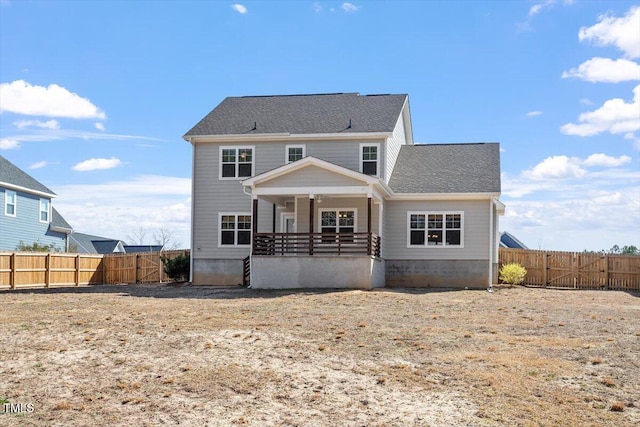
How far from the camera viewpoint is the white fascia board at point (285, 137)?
90.5 ft

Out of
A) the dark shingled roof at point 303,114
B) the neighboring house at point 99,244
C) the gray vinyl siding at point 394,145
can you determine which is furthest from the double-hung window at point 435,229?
the neighboring house at point 99,244

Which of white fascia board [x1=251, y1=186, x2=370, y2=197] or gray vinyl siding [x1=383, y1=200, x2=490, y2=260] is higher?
white fascia board [x1=251, y1=186, x2=370, y2=197]

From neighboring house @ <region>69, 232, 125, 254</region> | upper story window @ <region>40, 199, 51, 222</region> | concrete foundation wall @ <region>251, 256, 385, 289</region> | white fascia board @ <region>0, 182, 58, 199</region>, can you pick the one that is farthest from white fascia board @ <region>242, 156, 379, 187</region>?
neighboring house @ <region>69, 232, 125, 254</region>

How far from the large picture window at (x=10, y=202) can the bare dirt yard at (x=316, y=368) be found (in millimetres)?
19992

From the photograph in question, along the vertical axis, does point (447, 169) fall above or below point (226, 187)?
above

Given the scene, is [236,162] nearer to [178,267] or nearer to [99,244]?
[178,267]

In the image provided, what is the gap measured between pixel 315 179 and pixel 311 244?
7.73ft

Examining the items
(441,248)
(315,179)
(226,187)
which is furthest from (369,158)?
(226,187)

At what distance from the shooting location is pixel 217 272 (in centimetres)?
2859

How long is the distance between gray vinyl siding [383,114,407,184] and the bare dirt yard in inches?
471

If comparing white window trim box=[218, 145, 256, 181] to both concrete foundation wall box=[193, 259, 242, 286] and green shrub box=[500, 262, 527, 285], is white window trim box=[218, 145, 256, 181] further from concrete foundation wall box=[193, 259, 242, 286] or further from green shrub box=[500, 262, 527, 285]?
green shrub box=[500, 262, 527, 285]

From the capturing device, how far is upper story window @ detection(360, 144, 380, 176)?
27656mm

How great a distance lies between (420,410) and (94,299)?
14.5 m

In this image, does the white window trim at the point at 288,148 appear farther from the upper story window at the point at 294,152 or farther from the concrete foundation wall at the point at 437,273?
the concrete foundation wall at the point at 437,273
